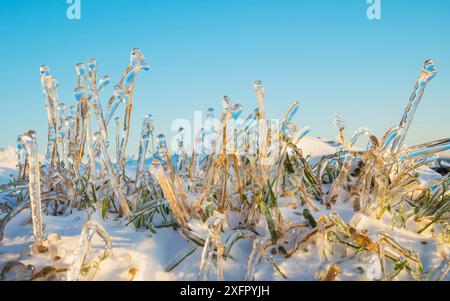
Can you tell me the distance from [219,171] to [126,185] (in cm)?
51

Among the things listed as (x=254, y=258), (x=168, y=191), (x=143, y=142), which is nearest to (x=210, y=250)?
(x=254, y=258)

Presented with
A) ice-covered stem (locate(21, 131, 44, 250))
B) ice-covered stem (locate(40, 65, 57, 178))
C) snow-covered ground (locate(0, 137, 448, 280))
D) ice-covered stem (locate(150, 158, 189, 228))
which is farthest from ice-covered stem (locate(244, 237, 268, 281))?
ice-covered stem (locate(40, 65, 57, 178))

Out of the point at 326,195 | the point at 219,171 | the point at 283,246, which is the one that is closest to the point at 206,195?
the point at 219,171

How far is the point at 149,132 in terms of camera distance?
1616 millimetres

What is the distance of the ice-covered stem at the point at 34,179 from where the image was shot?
117 cm

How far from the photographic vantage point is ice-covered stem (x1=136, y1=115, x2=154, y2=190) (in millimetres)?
1612

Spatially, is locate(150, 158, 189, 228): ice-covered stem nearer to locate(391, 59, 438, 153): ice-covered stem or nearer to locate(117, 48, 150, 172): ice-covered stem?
locate(117, 48, 150, 172): ice-covered stem

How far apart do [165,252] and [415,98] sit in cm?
113

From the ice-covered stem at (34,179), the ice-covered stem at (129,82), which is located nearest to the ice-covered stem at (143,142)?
the ice-covered stem at (129,82)

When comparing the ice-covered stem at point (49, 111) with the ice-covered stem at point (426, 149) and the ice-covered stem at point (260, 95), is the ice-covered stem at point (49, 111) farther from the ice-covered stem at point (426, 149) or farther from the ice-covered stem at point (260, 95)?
the ice-covered stem at point (426, 149)

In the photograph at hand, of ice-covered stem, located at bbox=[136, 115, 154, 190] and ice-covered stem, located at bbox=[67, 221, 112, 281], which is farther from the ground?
ice-covered stem, located at bbox=[136, 115, 154, 190]

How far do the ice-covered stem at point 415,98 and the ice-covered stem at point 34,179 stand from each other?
1.32 metres

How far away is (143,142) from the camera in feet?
5.43

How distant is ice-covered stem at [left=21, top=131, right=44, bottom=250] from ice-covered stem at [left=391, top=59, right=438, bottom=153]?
1316 millimetres
